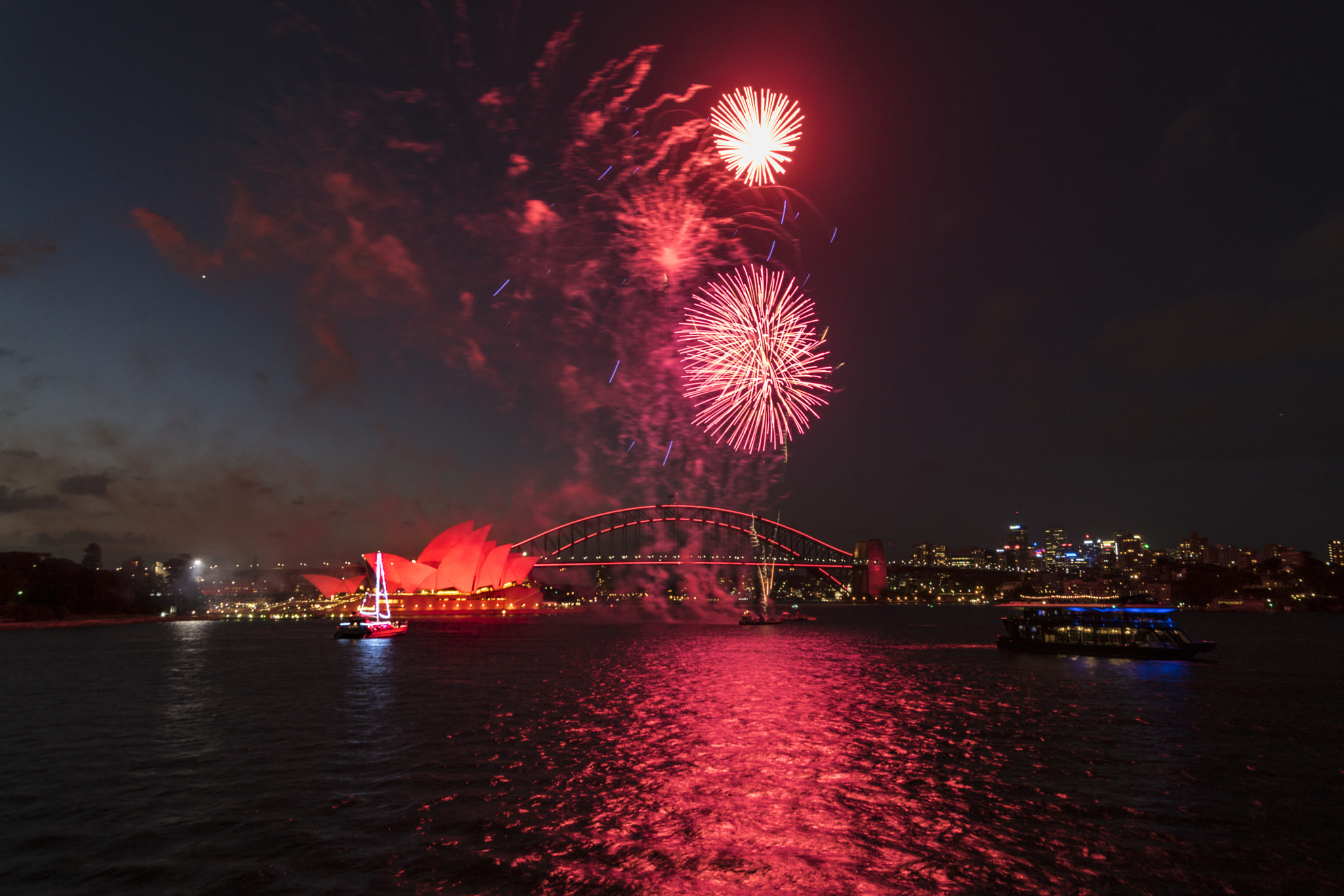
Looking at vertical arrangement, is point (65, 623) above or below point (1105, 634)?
above

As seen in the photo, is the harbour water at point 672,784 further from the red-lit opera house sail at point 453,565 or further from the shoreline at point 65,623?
the red-lit opera house sail at point 453,565

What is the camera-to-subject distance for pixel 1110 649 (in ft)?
173

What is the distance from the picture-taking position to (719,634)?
76.6m

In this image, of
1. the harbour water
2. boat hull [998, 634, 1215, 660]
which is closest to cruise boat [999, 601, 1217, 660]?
boat hull [998, 634, 1215, 660]

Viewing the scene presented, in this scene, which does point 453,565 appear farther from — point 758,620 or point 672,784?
point 672,784

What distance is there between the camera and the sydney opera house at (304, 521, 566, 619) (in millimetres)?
122688

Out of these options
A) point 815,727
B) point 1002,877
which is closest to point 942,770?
point 815,727

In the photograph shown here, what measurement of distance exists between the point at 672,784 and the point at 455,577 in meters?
116

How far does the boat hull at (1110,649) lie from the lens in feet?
165

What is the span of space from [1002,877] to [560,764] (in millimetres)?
11150

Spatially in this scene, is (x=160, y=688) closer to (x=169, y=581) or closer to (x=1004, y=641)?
(x=1004, y=641)

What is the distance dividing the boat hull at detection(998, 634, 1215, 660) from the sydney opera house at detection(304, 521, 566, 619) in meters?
86.0

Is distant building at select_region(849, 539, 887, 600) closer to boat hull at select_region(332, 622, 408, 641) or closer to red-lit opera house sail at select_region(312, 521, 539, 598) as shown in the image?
red-lit opera house sail at select_region(312, 521, 539, 598)

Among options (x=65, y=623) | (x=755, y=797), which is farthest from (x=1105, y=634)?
(x=65, y=623)
